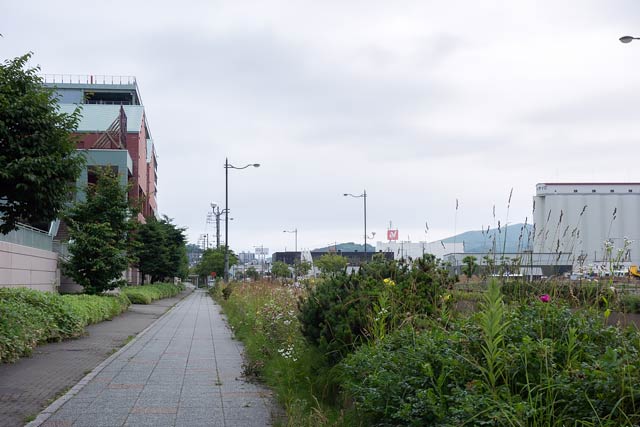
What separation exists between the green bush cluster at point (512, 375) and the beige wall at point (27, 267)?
17640mm

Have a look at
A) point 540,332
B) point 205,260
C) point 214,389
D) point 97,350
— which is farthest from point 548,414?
point 205,260

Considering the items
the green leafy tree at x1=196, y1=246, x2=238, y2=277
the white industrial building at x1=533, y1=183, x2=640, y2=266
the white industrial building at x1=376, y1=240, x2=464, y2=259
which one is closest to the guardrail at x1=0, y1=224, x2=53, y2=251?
the white industrial building at x1=376, y1=240, x2=464, y2=259

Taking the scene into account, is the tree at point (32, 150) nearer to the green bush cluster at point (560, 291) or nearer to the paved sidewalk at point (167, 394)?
the paved sidewalk at point (167, 394)

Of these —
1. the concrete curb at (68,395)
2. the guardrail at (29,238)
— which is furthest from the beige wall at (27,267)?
the concrete curb at (68,395)

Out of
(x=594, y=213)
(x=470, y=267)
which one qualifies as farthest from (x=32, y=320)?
(x=594, y=213)

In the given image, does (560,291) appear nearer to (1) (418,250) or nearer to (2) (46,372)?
(2) (46,372)

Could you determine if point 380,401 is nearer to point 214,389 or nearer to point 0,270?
point 214,389

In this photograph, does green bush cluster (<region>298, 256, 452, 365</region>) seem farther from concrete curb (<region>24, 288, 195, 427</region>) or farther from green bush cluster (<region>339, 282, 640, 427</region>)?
concrete curb (<region>24, 288, 195, 427</region>)

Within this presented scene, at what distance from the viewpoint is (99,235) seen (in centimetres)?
2595

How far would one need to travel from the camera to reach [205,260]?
94.4 meters

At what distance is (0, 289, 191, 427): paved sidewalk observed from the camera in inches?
309

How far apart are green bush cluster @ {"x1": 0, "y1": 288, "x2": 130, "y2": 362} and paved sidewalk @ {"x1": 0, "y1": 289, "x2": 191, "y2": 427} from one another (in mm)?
217

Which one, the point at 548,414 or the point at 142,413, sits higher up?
the point at 548,414

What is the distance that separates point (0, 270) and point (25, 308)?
673 cm
